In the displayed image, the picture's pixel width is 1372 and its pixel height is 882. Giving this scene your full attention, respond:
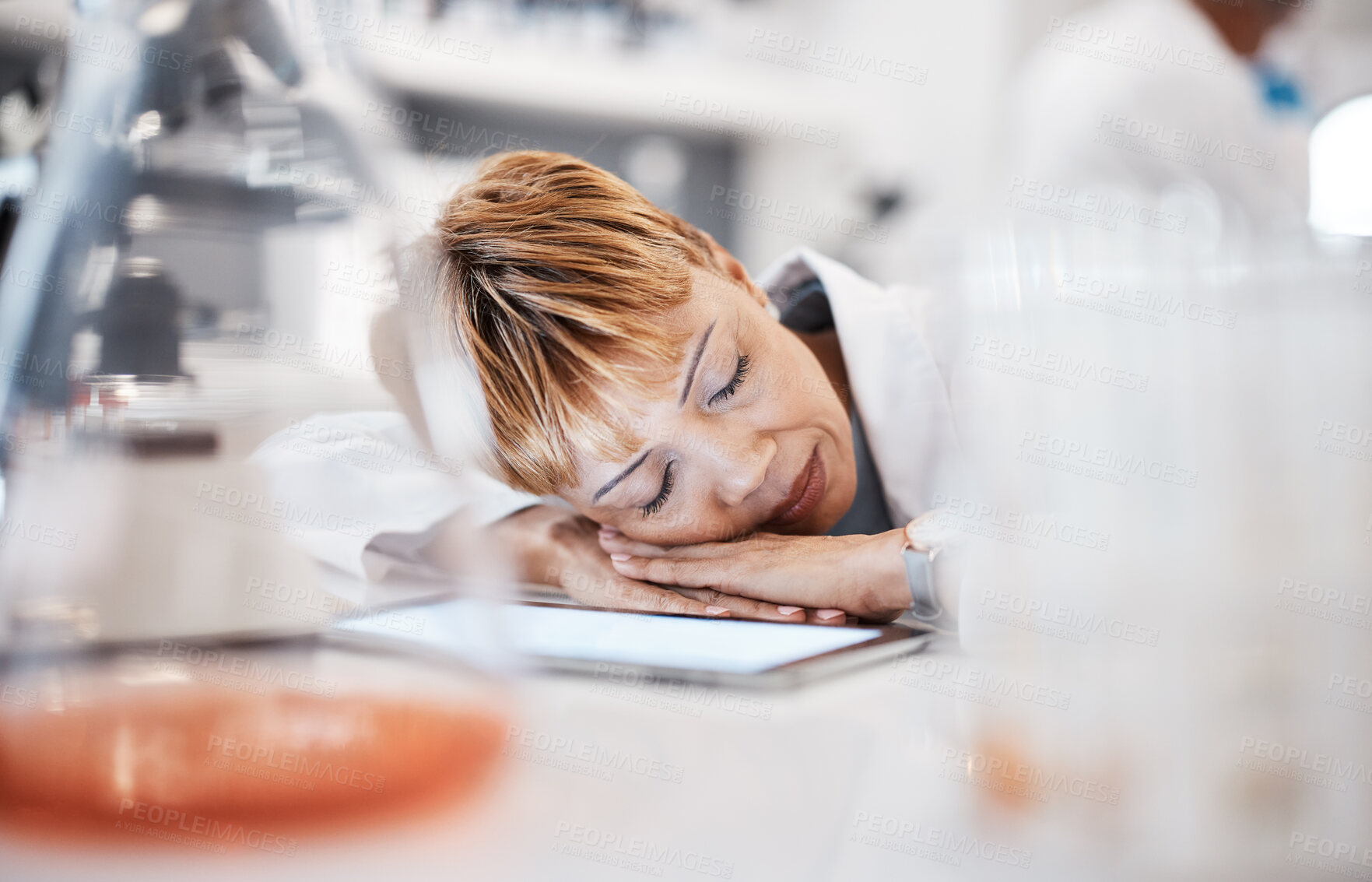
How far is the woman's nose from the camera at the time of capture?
261mm

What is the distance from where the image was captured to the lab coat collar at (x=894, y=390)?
30 centimetres

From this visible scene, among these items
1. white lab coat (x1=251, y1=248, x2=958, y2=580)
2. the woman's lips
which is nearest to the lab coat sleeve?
white lab coat (x1=251, y1=248, x2=958, y2=580)

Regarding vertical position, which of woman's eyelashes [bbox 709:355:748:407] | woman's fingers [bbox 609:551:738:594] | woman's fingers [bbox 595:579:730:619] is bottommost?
woman's fingers [bbox 595:579:730:619]

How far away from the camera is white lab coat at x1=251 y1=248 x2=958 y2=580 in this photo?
210 millimetres

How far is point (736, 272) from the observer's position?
0.34 m

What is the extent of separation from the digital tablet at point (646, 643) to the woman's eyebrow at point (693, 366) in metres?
0.07

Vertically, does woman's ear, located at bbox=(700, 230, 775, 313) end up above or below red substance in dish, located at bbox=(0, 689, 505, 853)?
above

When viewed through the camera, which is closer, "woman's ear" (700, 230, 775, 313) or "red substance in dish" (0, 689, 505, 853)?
"red substance in dish" (0, 689, 505, 853)

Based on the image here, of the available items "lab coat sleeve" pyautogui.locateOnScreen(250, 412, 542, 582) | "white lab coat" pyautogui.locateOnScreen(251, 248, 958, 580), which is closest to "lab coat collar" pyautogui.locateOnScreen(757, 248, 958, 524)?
"white lab coat" pyautogui.locateOnScreen(251, 248, 958, 580)

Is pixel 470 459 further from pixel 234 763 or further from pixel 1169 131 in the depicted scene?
pixel 1169 131

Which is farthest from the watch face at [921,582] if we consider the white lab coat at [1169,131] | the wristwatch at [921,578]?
the white lab coat at [1169,131]

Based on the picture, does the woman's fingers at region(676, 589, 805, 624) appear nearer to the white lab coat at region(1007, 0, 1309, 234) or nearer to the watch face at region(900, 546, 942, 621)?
the watch face at region(900, 546, 942, 621)

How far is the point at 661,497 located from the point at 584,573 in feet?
0.17

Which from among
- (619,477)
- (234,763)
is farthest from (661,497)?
(234,763)
